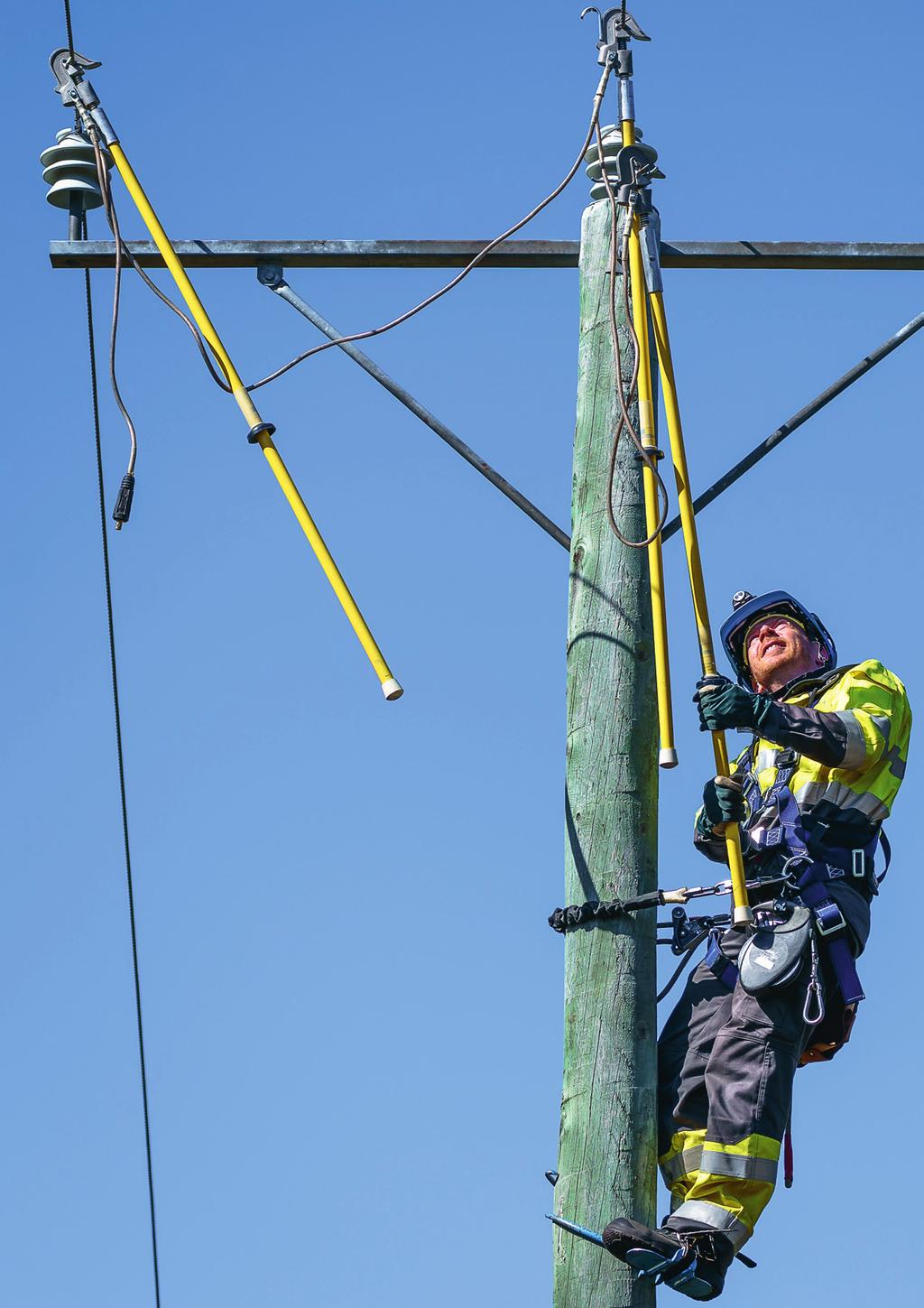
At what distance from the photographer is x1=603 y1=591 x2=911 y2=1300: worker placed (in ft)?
19.2

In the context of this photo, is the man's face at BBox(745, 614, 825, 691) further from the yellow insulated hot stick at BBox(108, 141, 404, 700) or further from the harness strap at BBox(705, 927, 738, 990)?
the yellow insulated hot stick at BBox(108, 141, 404, 700)

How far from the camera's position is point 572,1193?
5.75m

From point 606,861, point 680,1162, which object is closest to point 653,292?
point 606,861

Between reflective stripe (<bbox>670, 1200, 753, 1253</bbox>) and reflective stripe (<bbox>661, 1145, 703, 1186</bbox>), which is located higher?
reflective stripe (<bbox>661, 1145, 703, 1186</bbox>)

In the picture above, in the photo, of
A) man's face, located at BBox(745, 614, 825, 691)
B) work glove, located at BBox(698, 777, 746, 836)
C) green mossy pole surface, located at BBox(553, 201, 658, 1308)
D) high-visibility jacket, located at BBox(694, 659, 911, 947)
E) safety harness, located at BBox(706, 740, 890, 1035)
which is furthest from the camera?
man's face, located at BBox(745, 614, 825, 691)

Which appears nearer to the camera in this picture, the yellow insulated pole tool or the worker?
the yellow insulated pole tool

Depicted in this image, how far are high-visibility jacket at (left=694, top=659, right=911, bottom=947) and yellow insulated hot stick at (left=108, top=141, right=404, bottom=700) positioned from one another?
111cm

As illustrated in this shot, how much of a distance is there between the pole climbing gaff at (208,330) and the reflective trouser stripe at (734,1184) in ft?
4.78

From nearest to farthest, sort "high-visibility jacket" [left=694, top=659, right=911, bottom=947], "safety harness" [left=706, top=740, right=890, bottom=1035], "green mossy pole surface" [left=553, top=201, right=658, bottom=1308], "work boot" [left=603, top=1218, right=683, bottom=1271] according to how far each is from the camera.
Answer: "work boot" [left=603, top=1218, right=683, bottom=1271] < "green mossy pole surface" [left=553, top=201, right=658, bottom=1308] < "safety harness" [left=706, top=740, right=890, bottom=1035] < "high-visibility jacket" [left=694, top=659, right=911, bottom=947]

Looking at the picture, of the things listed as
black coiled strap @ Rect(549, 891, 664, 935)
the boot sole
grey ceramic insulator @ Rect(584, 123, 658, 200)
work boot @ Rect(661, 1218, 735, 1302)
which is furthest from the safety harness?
grey ceramic insulator @ Rect(584, 123, 658, 200)

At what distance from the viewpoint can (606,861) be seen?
19.5 feet

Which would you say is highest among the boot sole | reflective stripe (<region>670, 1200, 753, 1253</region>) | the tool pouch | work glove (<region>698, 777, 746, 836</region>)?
work glove (<region>698, 777, 746, 836</region>)

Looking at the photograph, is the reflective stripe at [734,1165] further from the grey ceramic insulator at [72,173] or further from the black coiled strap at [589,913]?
the grey ceramic insulator at [72,173]

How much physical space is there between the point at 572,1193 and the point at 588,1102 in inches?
9.1
